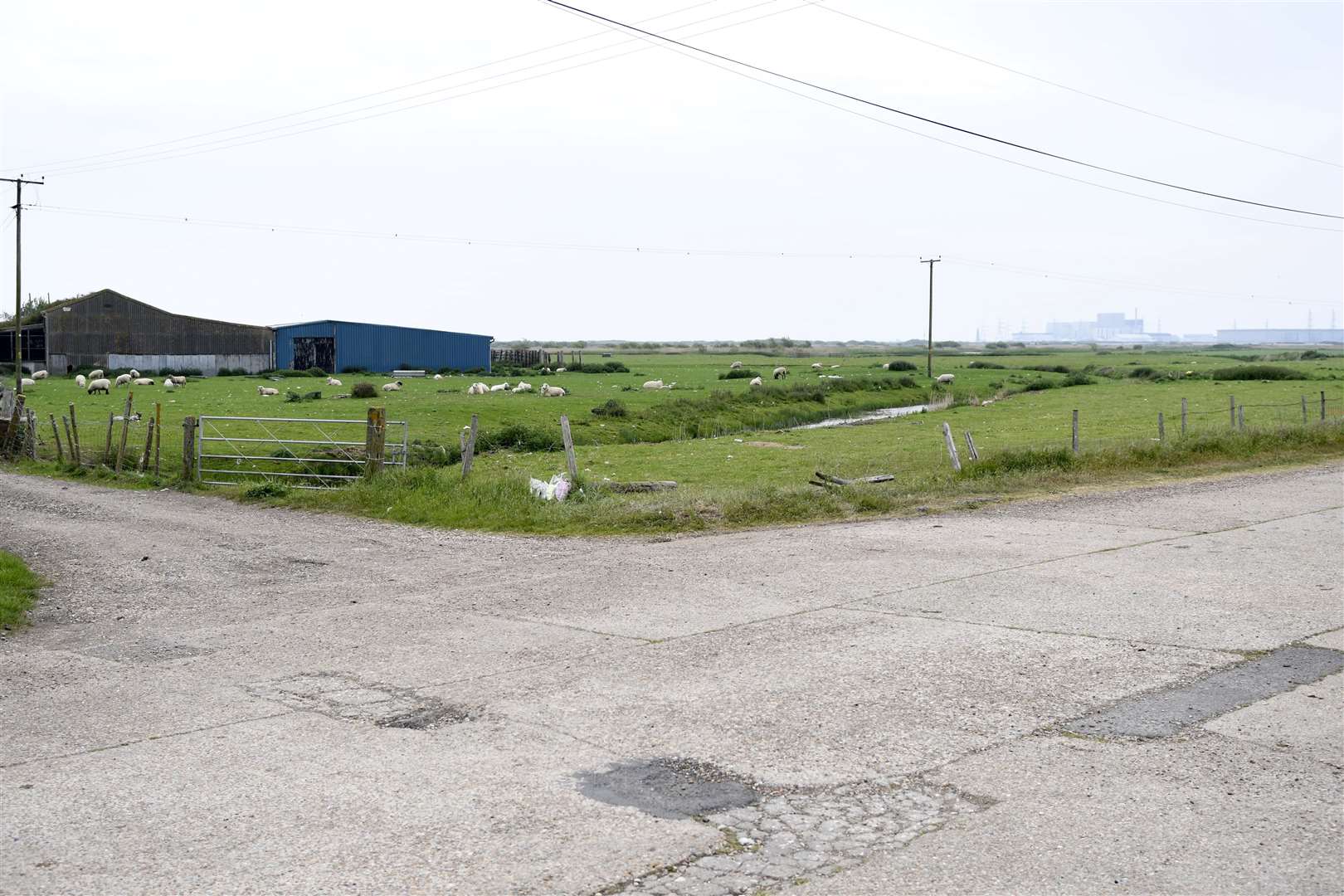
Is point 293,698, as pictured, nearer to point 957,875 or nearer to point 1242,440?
point 957,875

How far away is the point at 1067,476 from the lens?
2544 centimetres

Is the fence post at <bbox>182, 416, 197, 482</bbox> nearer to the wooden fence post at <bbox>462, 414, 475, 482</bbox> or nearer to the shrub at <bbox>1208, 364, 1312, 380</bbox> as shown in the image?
the wooden fence post at <bbox>462, 414, 475, 482</bbox>

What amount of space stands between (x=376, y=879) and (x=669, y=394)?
57.2 meters

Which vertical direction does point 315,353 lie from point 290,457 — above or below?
→ above

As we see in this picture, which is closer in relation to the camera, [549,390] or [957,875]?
[957,875]

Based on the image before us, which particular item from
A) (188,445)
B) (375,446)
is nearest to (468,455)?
(375,446)

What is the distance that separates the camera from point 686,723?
8.76 meters

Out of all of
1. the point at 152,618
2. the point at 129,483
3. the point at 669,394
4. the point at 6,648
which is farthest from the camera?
A: the point at 669,394

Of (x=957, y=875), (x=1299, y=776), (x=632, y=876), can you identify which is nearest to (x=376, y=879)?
(x=632, y=876)

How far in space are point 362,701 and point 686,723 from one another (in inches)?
107

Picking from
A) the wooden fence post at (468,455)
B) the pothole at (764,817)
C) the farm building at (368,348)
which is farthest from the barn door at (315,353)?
the pothole at (764,817)

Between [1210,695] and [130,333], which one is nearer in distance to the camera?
[1210,695]

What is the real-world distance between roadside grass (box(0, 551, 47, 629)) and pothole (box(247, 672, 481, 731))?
4.68 m

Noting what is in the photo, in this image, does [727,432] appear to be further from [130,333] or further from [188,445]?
[130,333]
